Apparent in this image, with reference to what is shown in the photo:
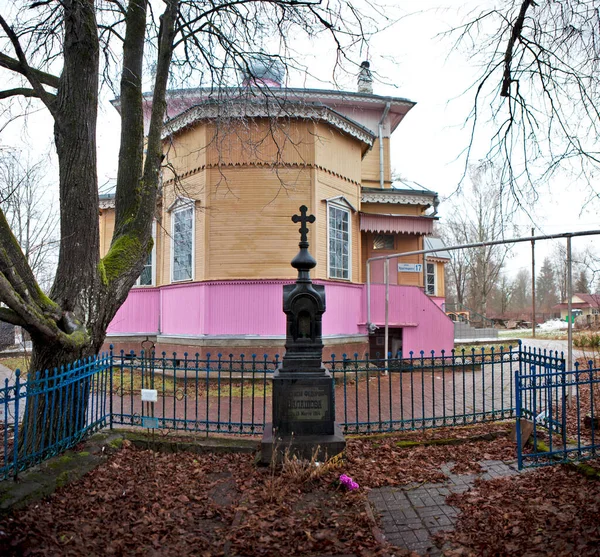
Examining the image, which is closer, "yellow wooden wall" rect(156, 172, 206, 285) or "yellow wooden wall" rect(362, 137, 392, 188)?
"yellow wooden wall" rect(156, 172, 206, 285)

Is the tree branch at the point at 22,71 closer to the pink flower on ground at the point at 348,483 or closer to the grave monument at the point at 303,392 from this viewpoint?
the grave monument at the point at 303,392

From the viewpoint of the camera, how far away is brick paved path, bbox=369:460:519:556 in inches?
161

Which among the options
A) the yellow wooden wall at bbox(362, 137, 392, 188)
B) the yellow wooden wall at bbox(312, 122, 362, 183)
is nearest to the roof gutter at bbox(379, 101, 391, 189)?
the yellow wooden wall at bbox(362, 137, 392, 188)

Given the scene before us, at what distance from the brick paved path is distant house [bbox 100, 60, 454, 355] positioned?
6.95 metres

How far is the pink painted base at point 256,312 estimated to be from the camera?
39.4ft

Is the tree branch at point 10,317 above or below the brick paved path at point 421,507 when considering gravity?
above

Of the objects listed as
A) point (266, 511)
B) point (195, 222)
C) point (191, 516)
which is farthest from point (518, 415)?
point (195, 222)

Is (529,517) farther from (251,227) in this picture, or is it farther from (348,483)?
(251,227)

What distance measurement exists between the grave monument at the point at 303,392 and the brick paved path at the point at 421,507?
979mm

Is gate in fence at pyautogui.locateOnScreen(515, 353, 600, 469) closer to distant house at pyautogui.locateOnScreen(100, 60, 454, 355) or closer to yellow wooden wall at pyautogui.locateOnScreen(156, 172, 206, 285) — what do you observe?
distant house at pyautogui.locateOnScreen(100, 60, 454, 355)

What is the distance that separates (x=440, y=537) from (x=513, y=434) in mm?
3384

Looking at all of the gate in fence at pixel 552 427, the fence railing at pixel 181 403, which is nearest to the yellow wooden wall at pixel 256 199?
the fence railing at pixel 181 403

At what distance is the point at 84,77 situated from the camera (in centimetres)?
581

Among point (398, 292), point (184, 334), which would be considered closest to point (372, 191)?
point (398, 292)
